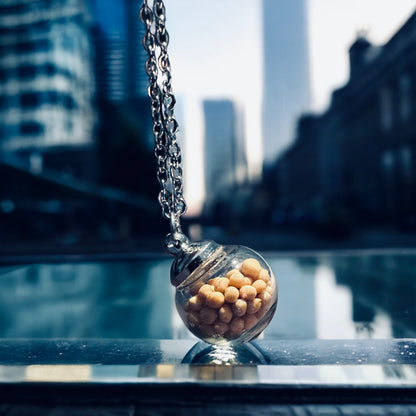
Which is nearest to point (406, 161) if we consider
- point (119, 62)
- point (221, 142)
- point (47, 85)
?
point (119, 62)

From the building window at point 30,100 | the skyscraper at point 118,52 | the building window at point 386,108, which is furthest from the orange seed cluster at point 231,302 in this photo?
the building window at point 30,100

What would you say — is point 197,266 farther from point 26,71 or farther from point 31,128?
point 26,71

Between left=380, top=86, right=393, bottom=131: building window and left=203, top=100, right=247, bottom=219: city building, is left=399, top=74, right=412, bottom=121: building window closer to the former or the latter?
left=380, top=86, right=393, bottom=131: building window

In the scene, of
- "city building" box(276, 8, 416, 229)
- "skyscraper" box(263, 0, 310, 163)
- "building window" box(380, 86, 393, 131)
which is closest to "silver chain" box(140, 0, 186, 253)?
"city building" box(276, 8, 416, 229)

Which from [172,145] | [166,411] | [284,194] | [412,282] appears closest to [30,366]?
[166,411]

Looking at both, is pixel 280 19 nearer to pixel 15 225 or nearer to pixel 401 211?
pixel 401 211

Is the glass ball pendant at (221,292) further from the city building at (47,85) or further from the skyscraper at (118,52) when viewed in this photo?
the skyscraper at (118,52)
